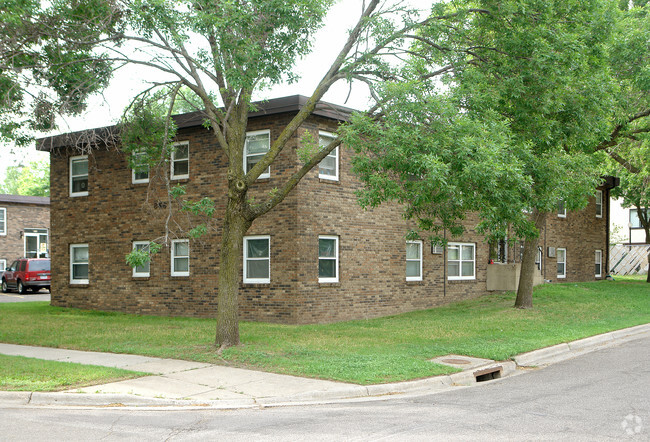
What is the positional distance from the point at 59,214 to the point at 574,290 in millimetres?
19279

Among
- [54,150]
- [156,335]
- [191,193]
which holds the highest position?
A: [54,150]

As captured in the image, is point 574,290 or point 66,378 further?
point 574,290

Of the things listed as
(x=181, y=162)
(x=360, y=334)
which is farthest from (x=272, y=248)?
(x=181, y=162)

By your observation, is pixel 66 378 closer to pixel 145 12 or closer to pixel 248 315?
pixel 145 12

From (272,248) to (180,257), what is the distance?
149 inches

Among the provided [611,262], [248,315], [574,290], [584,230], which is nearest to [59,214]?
[248,315]

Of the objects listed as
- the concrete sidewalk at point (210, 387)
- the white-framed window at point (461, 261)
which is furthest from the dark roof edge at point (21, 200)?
the concrete sidewalk at point (210, 387)

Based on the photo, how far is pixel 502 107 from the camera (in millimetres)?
13133

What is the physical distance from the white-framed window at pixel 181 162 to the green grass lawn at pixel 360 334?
4.47 metres

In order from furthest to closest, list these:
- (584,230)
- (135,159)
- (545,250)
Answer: (584,230) < (545,250) < (135,159)

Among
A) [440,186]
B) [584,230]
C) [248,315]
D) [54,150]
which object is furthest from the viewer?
[584,230]

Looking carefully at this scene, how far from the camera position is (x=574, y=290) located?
2441 cm

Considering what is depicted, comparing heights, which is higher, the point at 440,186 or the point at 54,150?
the point at 54,150

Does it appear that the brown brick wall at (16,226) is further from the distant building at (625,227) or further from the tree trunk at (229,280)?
the distant building at (625,227)
